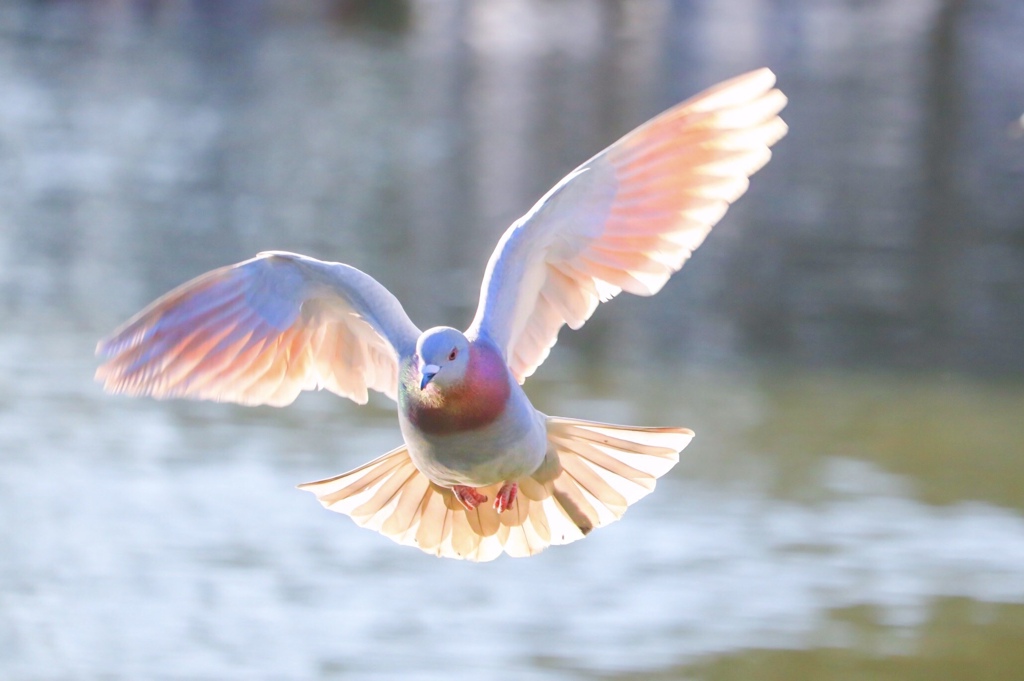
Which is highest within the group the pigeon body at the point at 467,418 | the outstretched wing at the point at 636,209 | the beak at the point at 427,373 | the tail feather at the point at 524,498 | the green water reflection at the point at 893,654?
the outstretched wing at the point at 636,209

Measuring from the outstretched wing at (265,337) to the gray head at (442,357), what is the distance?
0.99 feet

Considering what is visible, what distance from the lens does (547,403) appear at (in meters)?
8.02

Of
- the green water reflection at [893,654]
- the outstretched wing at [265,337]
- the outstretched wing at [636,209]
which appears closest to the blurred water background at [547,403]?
the green water reflection at [893,654]

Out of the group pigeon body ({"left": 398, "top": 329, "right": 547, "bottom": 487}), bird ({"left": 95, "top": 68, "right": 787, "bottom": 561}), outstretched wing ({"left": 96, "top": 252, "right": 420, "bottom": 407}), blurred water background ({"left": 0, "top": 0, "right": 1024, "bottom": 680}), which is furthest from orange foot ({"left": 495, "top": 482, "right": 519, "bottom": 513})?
blurred water background ({"left": 0, "top": 0, "right": 1024, "bottom": 680})

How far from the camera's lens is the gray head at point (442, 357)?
3533 millimetres

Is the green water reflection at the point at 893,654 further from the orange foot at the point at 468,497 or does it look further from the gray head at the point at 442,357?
the gray head at the point at 442,357

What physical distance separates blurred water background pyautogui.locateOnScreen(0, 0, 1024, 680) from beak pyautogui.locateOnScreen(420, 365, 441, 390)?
2113 millimetres

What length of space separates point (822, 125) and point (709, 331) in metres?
7.45

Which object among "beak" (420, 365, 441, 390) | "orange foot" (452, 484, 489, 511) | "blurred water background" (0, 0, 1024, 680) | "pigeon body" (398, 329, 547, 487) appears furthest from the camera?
"blurred water background" (0, 0, 1024, 680)

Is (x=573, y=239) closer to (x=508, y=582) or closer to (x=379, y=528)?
(x=379, y=528)

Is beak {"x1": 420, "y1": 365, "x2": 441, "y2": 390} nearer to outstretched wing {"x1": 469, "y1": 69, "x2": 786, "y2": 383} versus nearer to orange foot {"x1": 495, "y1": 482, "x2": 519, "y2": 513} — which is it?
outstretched wing {"x1": 469, "y1": 69, "x2": 786, "y2": 383}

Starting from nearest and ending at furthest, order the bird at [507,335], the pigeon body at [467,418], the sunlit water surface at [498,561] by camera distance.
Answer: the pigeon body at [467,418] → the bird at [507,335] → the sunlit water surface at [498,561]

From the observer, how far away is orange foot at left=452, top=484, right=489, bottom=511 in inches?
165

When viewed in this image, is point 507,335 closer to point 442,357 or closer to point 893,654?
point 442,357
